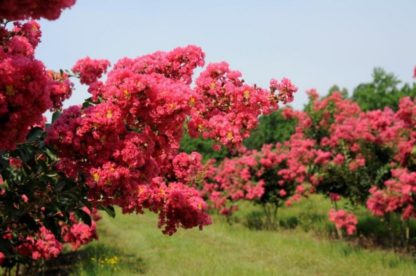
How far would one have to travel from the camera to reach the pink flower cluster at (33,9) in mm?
1624

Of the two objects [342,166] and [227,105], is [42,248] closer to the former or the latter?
[227,105]

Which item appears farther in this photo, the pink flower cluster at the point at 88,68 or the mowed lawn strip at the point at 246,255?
the mowed lawn strip at the point at 246,255

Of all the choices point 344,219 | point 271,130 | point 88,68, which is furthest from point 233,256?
point 271,130

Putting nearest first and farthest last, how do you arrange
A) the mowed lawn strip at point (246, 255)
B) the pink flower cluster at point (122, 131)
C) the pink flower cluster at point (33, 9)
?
the pink flower cluster at point (33, 9) → the pink flower cluster at point (122, 131) → the mowed lawn strip at point (246, 255)

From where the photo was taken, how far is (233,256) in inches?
344

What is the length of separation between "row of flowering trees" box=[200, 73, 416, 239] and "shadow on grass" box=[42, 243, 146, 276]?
219cm

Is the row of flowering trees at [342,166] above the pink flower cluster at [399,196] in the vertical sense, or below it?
above

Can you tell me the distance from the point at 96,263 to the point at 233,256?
8.30 ft

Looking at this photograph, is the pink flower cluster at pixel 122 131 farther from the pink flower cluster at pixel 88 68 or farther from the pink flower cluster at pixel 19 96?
the pink flower cluster at pixel 88 68

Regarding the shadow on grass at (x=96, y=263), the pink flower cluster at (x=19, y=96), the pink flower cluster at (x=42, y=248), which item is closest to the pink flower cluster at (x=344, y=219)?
the shadow on grass at (x=96, y=263)

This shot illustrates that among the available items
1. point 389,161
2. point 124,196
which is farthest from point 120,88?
point 389,161

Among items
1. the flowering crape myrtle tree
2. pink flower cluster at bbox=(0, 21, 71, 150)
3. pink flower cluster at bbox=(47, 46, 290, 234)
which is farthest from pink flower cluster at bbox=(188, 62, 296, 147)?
pink flower cluster at bbox=(0, 21, 71, 150)

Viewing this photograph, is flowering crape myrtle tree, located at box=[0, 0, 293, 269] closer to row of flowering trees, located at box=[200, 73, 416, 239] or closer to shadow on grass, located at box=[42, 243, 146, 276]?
row of flowering trees, located at box=[200, 73, 416, 239]

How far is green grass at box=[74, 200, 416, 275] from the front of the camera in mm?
7281
